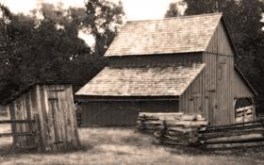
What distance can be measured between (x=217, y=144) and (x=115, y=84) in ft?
40.6

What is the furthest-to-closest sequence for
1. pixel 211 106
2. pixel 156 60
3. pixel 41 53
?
1. pixel 41 53
2. pixel 156 60
3. pixel 211 106

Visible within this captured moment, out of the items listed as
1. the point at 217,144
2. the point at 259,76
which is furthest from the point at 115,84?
the point at 259,76

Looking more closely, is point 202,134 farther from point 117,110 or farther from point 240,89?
point 240,89

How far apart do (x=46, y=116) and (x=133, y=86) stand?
12.5m

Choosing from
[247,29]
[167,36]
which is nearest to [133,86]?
[167,36]

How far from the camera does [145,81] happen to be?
33.6m

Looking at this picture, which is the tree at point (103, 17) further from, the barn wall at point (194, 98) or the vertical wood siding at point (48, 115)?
the vertical wood siding at point (48, 115)

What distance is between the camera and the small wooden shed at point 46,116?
70.4ft

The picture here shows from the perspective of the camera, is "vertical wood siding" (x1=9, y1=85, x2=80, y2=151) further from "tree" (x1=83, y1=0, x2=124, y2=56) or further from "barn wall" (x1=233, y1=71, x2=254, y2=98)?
"tree" (x1=83, y1=0, x2=124, y2=56)

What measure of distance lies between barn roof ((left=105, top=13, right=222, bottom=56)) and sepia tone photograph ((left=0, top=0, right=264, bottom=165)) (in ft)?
0.30

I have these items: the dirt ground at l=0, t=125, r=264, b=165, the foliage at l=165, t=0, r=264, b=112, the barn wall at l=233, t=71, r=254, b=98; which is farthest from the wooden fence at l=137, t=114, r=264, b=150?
the foliage at l=165, t=0, r=264, b=112

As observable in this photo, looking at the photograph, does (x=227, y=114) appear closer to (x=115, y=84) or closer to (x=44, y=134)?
(x=115, y=84)

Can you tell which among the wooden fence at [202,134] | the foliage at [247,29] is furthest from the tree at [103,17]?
the wooden fence at [202,134]

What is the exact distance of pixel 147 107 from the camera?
3272cm
